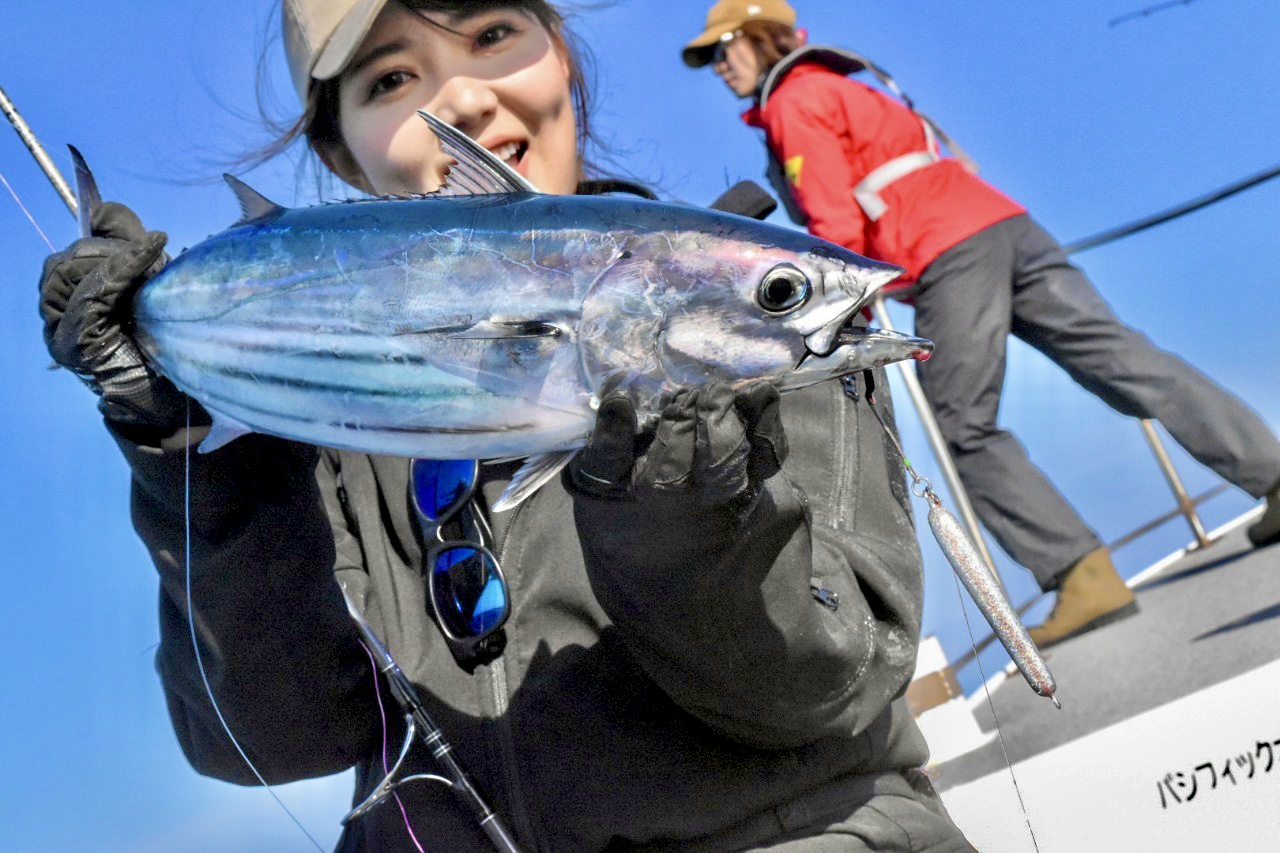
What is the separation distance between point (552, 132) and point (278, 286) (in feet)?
2.78

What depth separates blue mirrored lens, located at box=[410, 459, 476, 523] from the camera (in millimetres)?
1798

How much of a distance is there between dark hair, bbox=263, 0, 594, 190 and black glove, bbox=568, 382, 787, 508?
1.05 m

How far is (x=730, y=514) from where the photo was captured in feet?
4.32

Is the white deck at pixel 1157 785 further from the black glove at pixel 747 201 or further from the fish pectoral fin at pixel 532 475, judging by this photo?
the fish pectoral fin at pixel 532 475

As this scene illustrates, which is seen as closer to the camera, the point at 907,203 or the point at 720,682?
the point at 720,682

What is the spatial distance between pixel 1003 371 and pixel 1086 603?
873 mm

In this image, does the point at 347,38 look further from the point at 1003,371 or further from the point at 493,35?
the point at 1003,371

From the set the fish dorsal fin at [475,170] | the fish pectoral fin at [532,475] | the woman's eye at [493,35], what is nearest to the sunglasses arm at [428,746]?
the fish pectoral fin at [532,475]

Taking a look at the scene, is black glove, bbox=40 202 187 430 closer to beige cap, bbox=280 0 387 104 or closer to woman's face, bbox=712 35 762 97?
beige cap, bbox=280 0 387 104

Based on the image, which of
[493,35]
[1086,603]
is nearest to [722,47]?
[1086,603]

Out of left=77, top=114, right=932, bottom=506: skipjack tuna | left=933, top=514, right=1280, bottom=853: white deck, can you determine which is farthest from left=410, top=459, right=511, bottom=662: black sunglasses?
left=933, top=514, right=1280, bottom=853: white deck

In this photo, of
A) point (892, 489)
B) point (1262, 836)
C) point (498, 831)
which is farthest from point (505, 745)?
point (1262, 836)

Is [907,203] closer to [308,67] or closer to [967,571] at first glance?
[308,67]

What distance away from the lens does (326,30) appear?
1.93m
